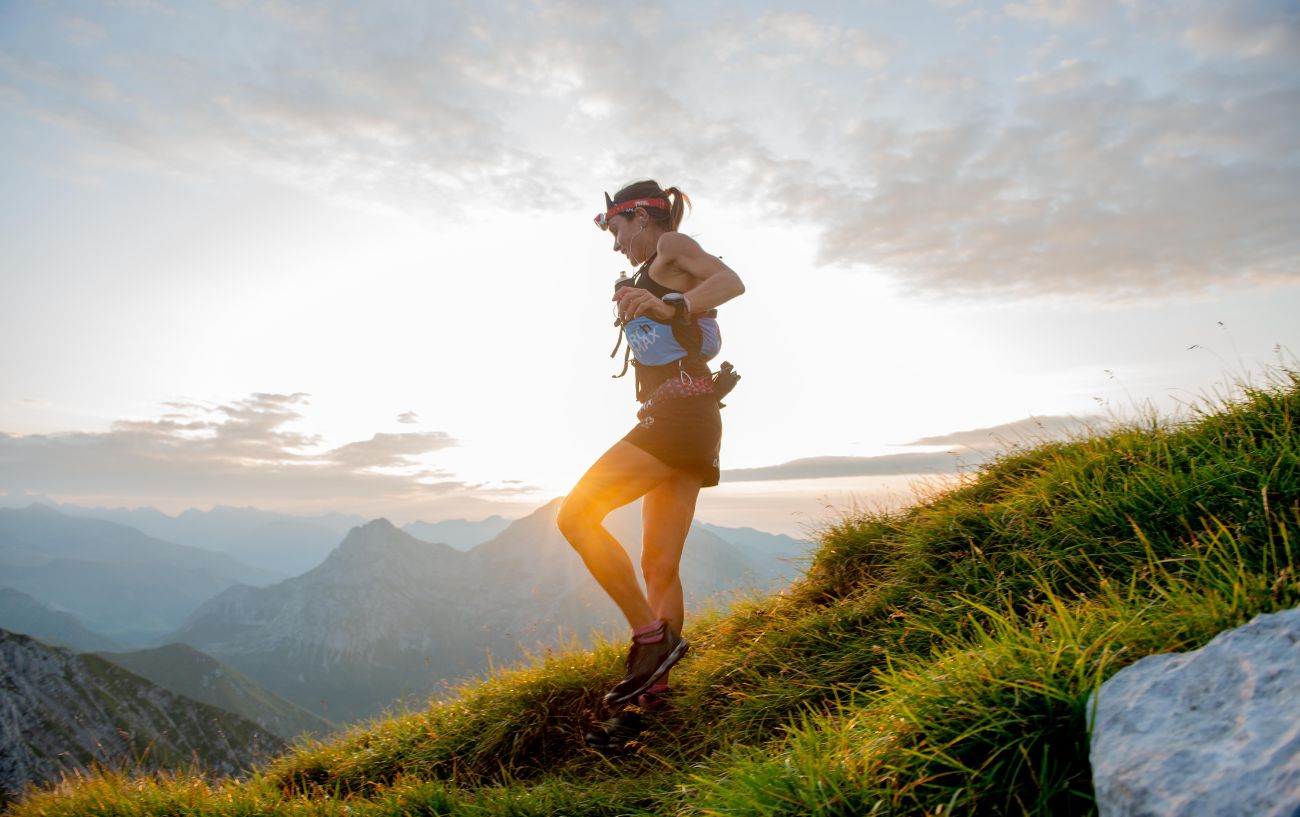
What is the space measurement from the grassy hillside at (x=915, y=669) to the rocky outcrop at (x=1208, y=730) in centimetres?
23

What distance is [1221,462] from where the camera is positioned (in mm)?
3895

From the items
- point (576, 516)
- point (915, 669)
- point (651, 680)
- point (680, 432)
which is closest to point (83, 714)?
point (576, 516)

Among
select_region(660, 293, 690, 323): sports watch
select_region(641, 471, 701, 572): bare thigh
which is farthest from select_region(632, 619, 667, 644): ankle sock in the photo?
select_region(660, 293, 690, 323): sports watch

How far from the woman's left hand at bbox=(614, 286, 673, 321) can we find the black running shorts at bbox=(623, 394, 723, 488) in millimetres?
659

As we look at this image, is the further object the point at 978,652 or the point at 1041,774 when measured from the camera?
the point at 978,652

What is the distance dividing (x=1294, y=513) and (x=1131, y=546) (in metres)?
0.73

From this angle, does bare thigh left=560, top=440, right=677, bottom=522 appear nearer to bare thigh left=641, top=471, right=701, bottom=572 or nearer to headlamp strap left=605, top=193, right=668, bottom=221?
bare thigh left=641, top=471, right=701, bottom=572

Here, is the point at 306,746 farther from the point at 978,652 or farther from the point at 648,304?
the point at 978,652

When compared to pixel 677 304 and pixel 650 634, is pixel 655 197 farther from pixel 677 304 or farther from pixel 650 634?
pixel 650 634

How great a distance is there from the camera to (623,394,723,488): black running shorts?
4.88 meters

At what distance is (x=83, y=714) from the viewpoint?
3782 inches

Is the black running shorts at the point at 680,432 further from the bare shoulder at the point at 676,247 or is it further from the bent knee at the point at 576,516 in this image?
the bare shoulder at the point at 676,247

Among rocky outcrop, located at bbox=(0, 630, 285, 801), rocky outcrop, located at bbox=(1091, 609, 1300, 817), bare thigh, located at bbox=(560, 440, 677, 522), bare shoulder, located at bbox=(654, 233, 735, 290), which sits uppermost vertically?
bare shoulder, located at bbox=(654, 233, 735, 290)

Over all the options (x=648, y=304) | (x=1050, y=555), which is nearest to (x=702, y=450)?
(x=648, y=304)
